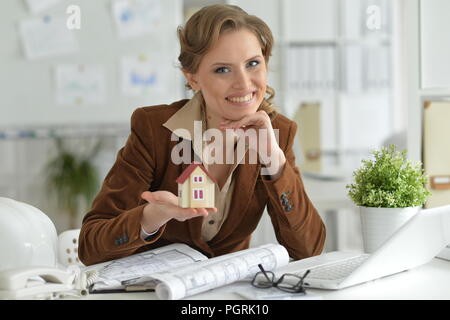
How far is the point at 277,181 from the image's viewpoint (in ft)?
4.85

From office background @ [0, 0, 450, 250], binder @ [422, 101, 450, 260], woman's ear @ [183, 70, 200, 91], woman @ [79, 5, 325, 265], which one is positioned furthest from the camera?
office background @ [0, 0, 450, 250]

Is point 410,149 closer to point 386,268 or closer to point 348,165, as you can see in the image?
point 386,268

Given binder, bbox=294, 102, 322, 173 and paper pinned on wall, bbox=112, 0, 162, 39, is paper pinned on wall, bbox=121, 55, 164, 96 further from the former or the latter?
binder, bbox=294, 102, 322, 173

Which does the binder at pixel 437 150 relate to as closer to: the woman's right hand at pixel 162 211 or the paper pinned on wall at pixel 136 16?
the woman's right hand at pixel 162 211

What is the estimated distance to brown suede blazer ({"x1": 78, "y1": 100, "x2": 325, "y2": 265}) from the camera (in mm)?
1495

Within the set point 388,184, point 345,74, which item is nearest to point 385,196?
point 388,184

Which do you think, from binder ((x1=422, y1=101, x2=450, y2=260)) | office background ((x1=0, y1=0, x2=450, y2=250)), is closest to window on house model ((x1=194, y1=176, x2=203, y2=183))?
binder ((x1=422, y1=101, x2=450, y2=260))

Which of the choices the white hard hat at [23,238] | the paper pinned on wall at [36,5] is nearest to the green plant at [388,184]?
the white hard hat at [23,238]

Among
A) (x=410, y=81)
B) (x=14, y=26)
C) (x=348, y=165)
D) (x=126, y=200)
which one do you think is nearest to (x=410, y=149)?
(x=410, y=81)

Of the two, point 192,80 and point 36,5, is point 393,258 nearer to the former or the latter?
point 192,80

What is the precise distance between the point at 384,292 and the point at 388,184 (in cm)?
37

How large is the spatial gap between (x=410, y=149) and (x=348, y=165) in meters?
3.57

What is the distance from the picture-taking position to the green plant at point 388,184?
1465 millimetres

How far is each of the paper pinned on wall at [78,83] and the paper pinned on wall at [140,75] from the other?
16 centimetres
